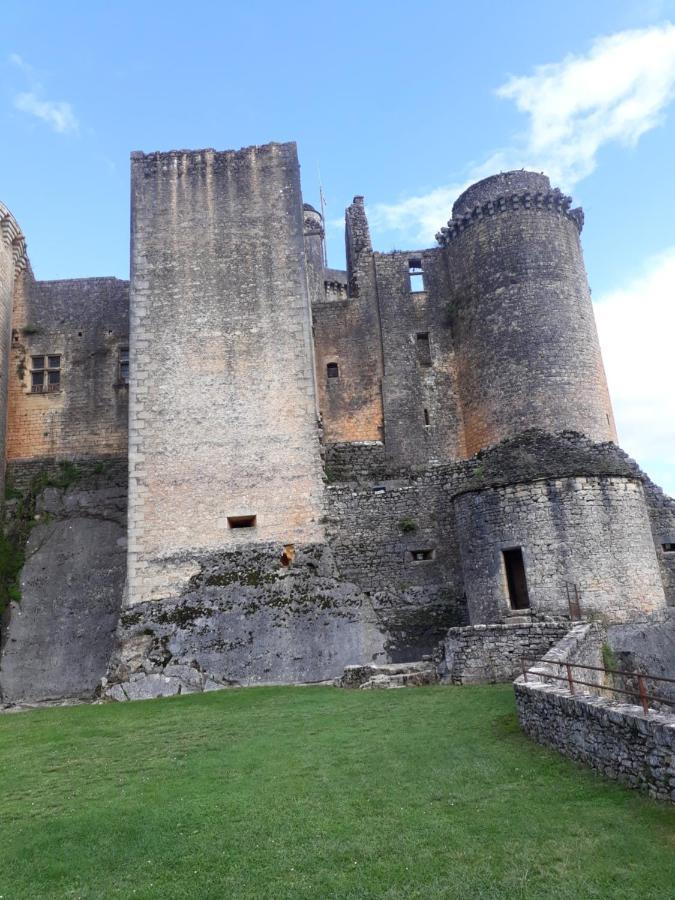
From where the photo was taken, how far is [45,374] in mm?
23719

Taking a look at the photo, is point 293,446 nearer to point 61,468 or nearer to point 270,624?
point 270,624

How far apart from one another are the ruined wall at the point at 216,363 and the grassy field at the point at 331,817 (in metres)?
7.76

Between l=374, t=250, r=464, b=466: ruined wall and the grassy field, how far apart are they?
12392 millimetres

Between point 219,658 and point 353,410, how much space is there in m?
9.58

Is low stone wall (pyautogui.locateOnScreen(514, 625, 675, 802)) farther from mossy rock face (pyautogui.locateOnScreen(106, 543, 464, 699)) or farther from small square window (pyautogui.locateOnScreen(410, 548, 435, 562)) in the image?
small square window (pyautogui.locateOnScreen(410, 548, 435, 562))

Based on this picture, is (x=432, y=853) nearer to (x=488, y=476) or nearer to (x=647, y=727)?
(x=647, y=727)

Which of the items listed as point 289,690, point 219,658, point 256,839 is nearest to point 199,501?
point 219,658

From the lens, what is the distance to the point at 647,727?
6.26 metres

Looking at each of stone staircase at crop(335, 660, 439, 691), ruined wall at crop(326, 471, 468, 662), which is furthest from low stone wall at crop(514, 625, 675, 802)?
ruined wall at crop(326, 471, 468, 662)

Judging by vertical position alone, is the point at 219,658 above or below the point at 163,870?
above

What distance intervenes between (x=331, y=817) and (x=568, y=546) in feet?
33.5

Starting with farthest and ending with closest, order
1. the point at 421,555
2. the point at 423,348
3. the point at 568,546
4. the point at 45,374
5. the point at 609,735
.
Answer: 1. the point at 45,374
2. the point at 423,348
3. the point at 421,555
4. the point at 568,546
5. the point at 609,735

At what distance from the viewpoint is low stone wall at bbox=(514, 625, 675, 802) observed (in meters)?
6.10

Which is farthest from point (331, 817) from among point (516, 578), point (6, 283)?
point (6, 283)
